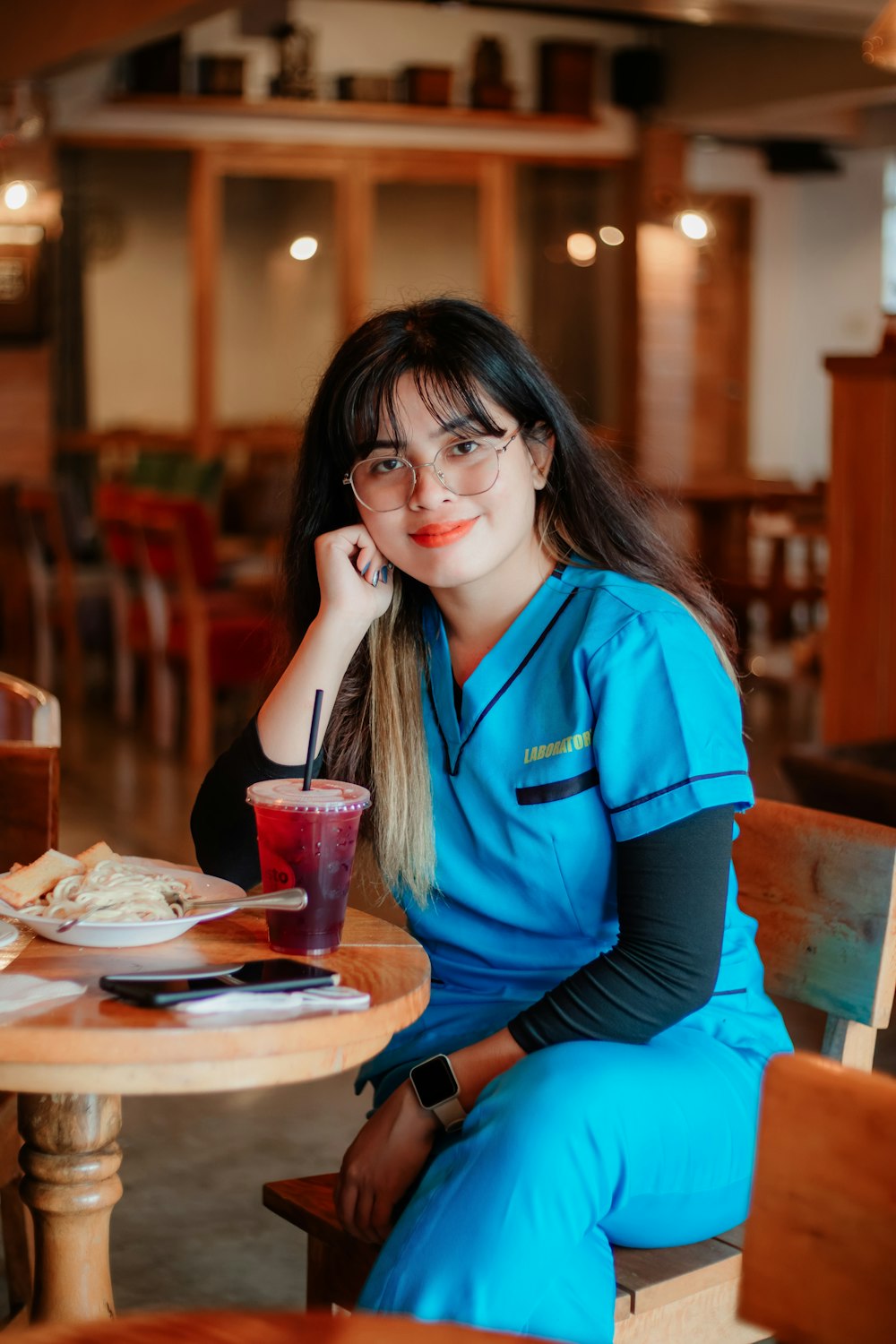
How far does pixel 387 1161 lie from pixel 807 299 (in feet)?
37.9

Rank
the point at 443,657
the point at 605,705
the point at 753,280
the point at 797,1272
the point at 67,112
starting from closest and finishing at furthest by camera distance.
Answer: the point at 797,1272, the point at 605,705, the point at 443,657, the point at 67,112, the point at 753,280

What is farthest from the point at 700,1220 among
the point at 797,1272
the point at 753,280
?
the point at 753,280

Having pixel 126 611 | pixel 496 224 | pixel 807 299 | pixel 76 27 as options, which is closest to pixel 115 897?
pixel 126 611

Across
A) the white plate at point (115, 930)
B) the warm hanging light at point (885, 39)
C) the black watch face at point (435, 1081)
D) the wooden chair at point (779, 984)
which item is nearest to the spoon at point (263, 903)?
the white plate at point (115, 930)

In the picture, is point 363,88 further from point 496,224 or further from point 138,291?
point 138,291

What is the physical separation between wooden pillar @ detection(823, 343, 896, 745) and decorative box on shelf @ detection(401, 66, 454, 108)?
21.1ft

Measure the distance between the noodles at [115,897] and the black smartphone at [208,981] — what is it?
0.10m

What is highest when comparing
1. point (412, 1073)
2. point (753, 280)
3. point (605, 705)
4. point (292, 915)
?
point (753, 280)

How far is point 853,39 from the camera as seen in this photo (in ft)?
31.0

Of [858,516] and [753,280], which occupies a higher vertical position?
[753,280]

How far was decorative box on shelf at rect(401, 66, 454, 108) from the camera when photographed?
10.4 meters

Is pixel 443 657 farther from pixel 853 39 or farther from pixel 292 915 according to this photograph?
pixel 853 39

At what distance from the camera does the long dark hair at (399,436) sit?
1638mm

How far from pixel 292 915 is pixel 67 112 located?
31.2ft
